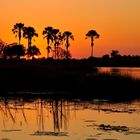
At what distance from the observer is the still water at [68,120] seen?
722 inches

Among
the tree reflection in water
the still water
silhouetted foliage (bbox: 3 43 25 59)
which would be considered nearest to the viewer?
the still water

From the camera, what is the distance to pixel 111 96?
113ft

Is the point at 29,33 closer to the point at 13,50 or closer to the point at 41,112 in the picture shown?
the point at 13,50

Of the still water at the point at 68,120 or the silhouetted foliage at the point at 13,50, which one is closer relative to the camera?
the still water at the point at 68,120

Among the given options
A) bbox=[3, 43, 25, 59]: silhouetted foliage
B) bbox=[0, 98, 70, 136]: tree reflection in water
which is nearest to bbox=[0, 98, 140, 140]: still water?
bbox=[0, 98, 70, 136]: tree reflection in water

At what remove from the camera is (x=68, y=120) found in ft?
72.3

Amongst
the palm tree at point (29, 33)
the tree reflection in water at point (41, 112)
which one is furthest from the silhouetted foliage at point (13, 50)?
the tree reflection in water at point (41, 112)

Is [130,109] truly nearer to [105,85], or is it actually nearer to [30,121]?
[30,121]

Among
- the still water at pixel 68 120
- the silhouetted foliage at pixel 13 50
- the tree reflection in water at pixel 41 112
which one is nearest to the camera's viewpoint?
the still water at pixel 68 120

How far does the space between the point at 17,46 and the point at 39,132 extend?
93.0 meters

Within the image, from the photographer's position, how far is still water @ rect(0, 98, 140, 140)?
18.3 meters

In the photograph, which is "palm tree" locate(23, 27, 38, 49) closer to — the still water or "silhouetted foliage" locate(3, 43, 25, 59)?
"silhouetted foliage" locate(3, 43, 25, 59)

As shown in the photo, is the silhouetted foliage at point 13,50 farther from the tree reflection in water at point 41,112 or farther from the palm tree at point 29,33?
the tree reflection in water at point 41,112

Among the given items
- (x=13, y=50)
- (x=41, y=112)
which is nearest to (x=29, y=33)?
(x=13, y=50)
